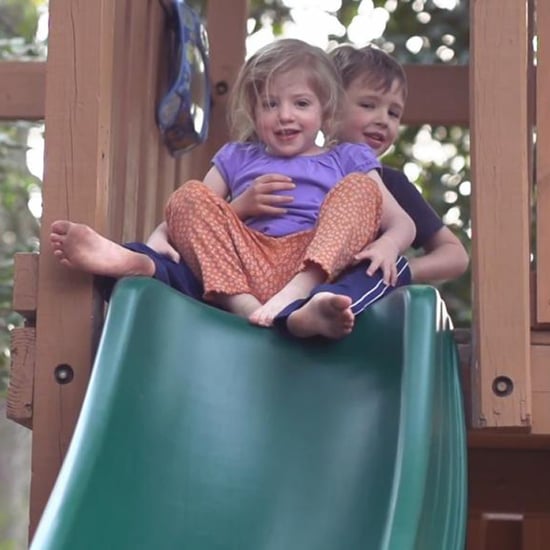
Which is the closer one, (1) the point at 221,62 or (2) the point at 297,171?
(2) the point at 297,171

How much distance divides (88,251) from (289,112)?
60cm

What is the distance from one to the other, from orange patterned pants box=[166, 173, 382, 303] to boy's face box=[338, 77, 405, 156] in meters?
0.49

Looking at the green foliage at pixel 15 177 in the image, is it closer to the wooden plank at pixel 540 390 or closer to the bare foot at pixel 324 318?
the bare foot at pixel 324 318

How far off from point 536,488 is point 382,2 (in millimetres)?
2873

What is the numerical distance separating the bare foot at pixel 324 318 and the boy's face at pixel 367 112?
32.7 inches

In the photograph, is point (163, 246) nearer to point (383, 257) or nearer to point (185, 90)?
point (383, 257)

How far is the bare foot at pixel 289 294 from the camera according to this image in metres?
2.98

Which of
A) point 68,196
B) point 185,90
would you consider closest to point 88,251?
point 68,196

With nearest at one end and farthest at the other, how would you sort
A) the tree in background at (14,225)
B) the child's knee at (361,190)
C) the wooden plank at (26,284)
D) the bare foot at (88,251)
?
the bare foot at (88,251)
the wooden plank at (26,284)
the child's knee at (361,190)
the tree in background at (14,225)

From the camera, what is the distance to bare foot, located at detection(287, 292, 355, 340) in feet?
9.18

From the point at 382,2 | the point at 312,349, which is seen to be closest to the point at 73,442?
the point at 312,349

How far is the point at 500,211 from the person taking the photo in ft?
9.55

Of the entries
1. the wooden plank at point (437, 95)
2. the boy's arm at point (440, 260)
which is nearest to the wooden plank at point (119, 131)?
the boy's arm at point (440, 260)

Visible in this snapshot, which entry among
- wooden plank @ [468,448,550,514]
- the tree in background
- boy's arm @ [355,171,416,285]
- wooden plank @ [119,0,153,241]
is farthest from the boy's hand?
the tree in background
